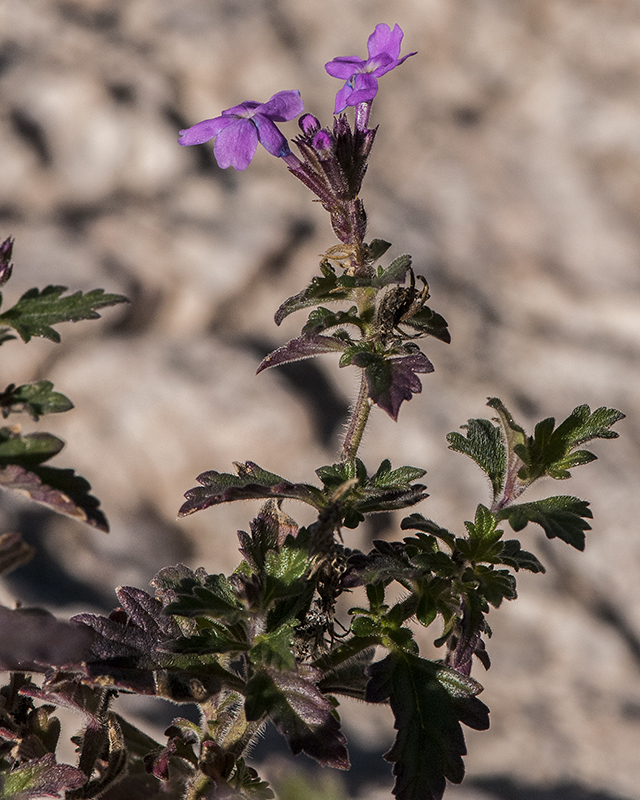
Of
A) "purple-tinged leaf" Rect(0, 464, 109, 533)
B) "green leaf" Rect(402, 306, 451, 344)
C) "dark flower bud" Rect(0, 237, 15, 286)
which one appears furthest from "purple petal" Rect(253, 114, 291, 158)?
"purple-tinged leaf" Rect(0, 464, 109, 533)

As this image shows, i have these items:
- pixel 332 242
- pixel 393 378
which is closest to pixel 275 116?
pixel 393 378

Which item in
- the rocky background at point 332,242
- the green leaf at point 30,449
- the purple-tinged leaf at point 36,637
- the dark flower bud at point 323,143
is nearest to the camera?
the purple-tinged leaf at point 36,637

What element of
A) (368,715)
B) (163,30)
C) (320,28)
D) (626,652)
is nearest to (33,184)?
(163,30)

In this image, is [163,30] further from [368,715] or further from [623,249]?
[368,715]

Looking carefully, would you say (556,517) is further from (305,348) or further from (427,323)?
(305,348)

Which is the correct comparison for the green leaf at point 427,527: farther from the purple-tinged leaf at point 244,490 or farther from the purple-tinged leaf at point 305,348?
the purple-tinged leaf at point 305,348

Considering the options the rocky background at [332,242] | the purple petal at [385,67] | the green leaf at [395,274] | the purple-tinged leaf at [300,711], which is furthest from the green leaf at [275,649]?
the rocky background at [332,242]

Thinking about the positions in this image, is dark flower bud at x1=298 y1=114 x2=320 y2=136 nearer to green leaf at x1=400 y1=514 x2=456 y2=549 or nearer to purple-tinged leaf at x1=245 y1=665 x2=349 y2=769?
green leaf at x1=400 y1=514 x2=456 y2=549
